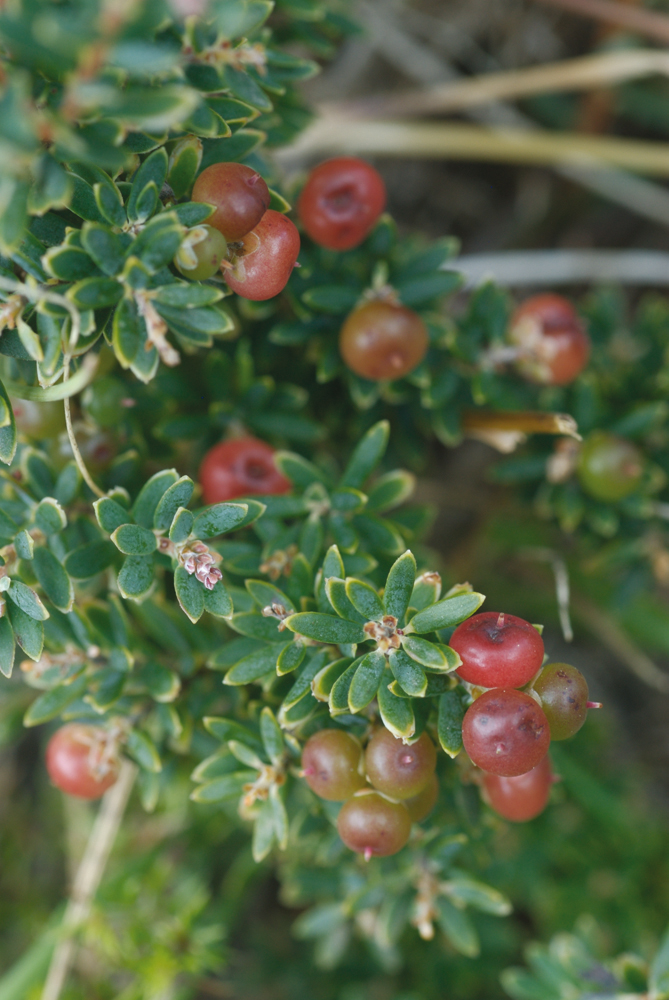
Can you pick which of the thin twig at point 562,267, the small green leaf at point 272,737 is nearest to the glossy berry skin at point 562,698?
the small green leaf at point 272,737

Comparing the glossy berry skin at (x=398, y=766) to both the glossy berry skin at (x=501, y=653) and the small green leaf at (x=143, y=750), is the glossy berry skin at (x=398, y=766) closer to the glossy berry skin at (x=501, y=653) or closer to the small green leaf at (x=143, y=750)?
the glossy berry skin at (x=501, y=653)

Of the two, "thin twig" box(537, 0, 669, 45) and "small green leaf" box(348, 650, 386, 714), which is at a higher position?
"thin twig" box(537, 0, 669, 45)

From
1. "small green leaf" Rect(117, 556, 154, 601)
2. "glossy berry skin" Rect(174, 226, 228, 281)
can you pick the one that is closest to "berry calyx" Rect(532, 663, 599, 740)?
"small green leaf" Rect(117, 556, 154, 601)

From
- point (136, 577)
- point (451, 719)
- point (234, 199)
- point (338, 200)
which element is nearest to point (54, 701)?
point (136, 577)

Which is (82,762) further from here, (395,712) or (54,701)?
(395,712)

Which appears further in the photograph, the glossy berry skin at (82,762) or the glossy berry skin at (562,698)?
the glossy berry skin at (82,762)

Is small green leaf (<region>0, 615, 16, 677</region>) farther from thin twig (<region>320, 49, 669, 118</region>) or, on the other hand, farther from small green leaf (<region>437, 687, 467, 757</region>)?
thin twig (<region>320, 49, 669, 118</region>)

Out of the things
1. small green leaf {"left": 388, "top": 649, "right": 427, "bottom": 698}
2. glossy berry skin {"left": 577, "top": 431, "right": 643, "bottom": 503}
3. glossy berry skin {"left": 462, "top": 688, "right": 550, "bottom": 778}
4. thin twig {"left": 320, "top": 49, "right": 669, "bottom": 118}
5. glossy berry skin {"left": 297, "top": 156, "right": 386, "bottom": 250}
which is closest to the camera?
glossy berry skin {"left": 462, "top": 688, "right": 550, "bottom": 778}

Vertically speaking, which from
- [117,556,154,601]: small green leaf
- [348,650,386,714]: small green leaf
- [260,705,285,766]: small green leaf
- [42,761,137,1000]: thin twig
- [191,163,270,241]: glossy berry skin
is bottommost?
[42,761,137,1000]: thin twig
